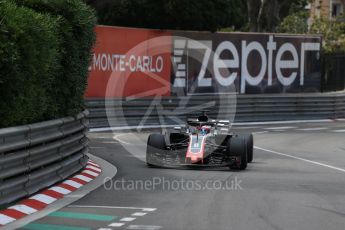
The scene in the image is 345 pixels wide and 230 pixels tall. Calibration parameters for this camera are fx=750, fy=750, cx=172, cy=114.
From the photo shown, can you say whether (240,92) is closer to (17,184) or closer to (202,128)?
(202,128)

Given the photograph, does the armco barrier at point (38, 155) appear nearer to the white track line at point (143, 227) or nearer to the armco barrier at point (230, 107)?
the white track line at point (143, 227)

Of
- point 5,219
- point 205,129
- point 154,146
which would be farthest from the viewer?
point 154,146

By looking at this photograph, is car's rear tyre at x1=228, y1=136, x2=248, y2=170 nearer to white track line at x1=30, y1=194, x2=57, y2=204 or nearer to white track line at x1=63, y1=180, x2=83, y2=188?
white track line at x1=63, y1=180, x2=83, y2=188

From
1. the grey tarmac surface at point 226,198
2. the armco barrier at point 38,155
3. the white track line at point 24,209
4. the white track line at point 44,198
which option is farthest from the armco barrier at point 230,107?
the white track line at point 24,209

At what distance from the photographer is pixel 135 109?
25.2 metres

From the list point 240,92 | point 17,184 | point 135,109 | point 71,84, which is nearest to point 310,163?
point 71,84

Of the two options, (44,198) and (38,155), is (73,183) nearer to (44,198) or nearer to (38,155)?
(38,155)

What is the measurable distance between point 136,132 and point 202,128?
375 inches

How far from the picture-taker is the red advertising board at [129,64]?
25016 millimetres

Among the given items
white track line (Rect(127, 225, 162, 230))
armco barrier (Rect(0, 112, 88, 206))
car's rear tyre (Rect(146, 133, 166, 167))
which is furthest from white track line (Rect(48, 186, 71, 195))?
car's rear tyre (Rect(146, 133, 166, 167))

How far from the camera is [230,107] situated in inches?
1121

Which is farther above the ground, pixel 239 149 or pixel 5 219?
pixel 239 149

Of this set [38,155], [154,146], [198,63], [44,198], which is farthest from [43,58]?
[198,63]

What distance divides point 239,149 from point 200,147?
732 millimetres
